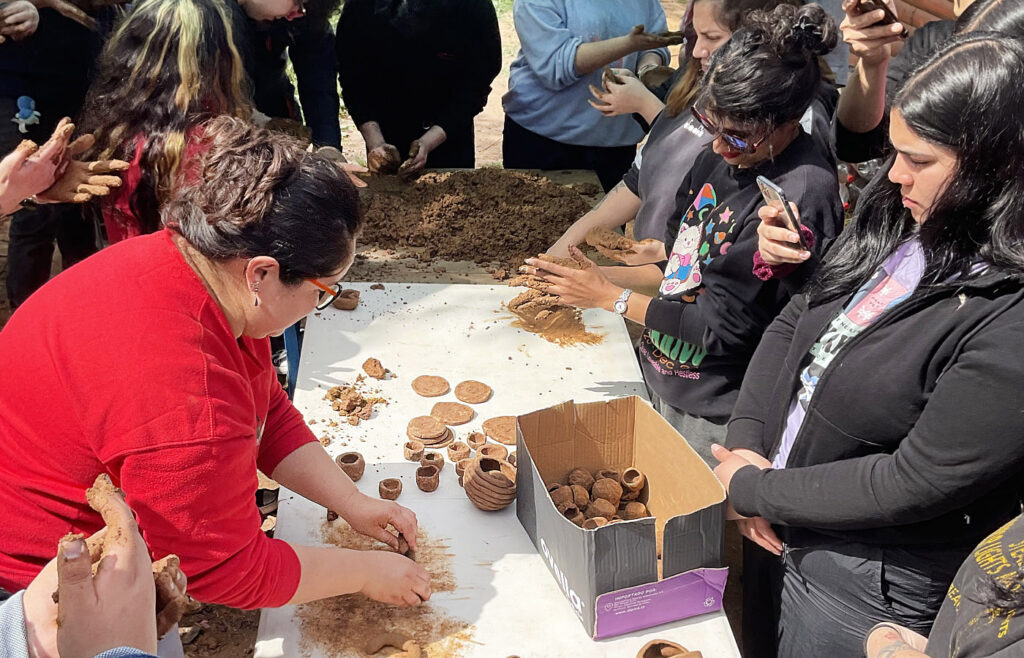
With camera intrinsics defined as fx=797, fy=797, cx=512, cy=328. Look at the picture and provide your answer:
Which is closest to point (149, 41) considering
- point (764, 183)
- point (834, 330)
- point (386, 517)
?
point (386, 517)

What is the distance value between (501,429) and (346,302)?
0.96 metres

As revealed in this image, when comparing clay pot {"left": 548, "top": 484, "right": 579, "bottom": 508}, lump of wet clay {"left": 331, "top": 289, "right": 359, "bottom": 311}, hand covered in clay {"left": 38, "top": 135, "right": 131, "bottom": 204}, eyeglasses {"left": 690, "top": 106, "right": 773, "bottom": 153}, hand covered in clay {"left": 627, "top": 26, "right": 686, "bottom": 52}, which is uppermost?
eyeglasses {"left": 690, "top": 106, "right": 773, "bottom": 153}

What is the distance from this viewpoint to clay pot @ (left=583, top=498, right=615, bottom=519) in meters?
2.03

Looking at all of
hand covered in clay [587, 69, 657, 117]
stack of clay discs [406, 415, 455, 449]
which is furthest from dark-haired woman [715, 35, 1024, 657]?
hand covered in clay [587, 69, 657, 117]

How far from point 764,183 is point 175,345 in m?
1.41

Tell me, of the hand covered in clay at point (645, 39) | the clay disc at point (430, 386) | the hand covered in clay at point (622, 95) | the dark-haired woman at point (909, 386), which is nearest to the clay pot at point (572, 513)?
the dark-haired woman at point (909, 386)

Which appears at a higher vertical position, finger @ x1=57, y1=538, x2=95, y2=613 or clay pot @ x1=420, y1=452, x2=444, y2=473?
finger @ x1=57, y1=538, x2=95, y2=613

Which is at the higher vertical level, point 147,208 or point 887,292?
point 887,292

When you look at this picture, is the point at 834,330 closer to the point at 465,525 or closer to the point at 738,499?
the point at 738,499

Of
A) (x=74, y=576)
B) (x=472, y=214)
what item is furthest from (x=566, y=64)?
(x=74, y=576)

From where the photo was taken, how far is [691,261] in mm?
2447

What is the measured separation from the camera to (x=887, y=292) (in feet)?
5.86

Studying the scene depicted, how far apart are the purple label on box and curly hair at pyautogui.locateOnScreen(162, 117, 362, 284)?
0.93 m

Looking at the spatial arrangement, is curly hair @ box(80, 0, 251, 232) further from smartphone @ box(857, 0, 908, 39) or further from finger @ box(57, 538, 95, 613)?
smartphone @ box(857, 0, 908, 39)
